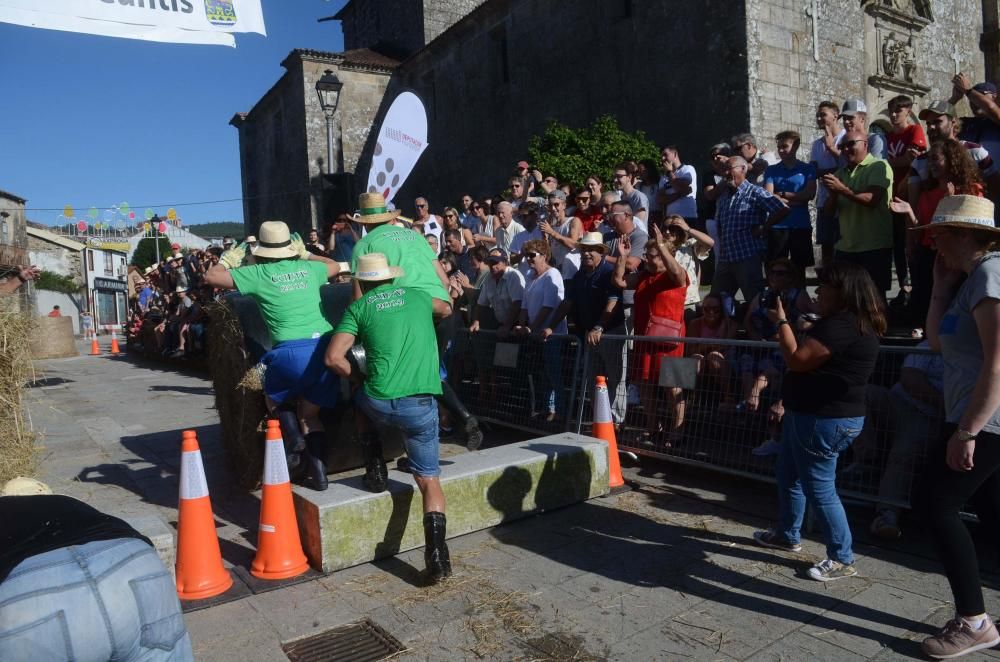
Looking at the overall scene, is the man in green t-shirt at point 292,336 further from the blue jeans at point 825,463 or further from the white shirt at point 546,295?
the blue jeans at point 825,463

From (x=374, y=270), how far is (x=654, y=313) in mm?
3004

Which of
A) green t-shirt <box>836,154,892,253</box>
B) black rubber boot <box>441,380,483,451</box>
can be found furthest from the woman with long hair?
black rubber boot <box>441,380,483,451</box>

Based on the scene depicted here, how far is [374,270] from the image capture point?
438cm

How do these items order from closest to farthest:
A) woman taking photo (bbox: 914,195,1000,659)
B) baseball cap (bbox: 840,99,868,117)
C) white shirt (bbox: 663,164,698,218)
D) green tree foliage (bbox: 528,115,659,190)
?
1. woman taking photo (bbox: 914,195,1000,659)
2. baseball cap (bbox: 840,99,868,117)
3. white shirt (bbox: 663,164,698,218)
4. green tree foliage (bbox: 528,115,659,190)

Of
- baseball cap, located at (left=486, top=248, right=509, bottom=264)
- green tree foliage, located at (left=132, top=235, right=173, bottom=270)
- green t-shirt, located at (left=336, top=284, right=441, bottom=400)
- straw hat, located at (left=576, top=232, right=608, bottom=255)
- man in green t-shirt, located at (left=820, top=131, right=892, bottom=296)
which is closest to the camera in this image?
green t-shirt, located at (left=336, top=284, right=441, bottom=400)

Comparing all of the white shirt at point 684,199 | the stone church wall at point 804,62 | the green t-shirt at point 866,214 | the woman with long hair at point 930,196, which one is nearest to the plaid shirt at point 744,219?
the green t-shirt at point 866,214

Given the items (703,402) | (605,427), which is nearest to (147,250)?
(605,427)

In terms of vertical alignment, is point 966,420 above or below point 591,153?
below

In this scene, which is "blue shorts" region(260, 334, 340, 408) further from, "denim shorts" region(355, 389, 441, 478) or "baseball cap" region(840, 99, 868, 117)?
"baseball cap" region(840, 99, 868, 117)

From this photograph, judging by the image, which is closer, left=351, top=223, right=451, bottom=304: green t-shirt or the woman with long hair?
the woman with long hair

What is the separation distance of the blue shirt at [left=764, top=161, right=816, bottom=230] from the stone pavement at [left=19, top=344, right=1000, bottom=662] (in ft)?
9.85

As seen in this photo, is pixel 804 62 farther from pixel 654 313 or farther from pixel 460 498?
pixel 460 498

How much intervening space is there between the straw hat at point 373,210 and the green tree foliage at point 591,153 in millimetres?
9086

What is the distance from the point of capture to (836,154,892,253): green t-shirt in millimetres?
6375
